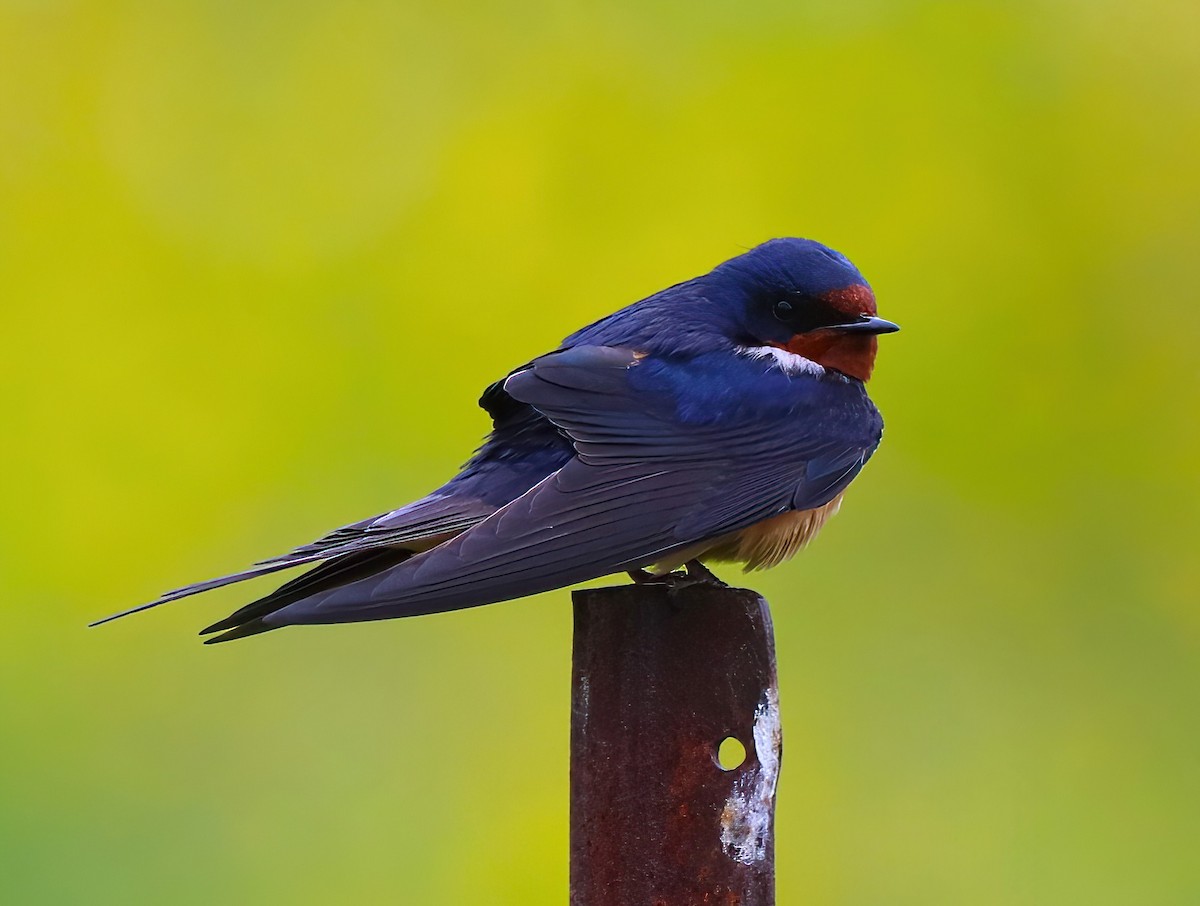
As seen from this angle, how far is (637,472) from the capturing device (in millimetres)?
1891

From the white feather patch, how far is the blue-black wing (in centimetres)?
2

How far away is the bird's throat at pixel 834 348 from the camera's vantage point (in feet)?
7.03

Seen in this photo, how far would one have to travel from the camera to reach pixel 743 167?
420cm

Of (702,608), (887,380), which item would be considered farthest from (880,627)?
(702,608)

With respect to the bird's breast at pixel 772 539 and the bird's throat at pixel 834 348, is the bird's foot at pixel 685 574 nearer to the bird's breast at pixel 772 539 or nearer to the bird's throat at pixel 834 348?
the bird's breast at pixel 772 539

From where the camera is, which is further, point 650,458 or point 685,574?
point 685,574

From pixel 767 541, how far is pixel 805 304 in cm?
31

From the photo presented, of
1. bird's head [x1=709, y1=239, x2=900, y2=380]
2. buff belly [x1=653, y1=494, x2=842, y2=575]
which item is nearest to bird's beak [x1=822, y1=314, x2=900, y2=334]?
bird's head [x1=709, y1=239, x2=900, y2=380]

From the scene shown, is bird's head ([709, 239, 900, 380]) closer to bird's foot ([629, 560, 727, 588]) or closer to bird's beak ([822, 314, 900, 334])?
bird's beak ([822, 314, 900, 334])

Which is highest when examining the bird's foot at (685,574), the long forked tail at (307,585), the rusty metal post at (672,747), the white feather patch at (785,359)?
the white feather patch at (785,359)

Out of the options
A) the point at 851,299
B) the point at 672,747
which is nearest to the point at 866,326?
the point at 851,299

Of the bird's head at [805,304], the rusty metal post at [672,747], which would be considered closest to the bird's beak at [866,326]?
the bird's head at [805,304]

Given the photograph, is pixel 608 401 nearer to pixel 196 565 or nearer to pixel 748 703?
pixel 748 703

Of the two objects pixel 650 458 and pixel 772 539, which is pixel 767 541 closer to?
pixel 772 539
